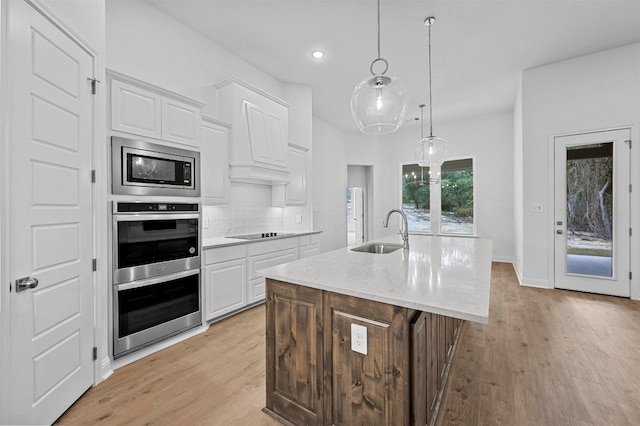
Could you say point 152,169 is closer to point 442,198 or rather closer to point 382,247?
point 382,247

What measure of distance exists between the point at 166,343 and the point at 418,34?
4240 mm

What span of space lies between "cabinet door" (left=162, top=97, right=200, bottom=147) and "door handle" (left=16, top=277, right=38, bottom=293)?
1460 millimetres

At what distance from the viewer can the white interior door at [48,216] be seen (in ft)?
4.56

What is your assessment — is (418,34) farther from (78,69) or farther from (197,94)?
(78,69)

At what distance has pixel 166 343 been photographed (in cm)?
247

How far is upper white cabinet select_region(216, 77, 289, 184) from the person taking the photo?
330cm

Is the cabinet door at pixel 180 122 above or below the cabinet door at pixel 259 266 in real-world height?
above

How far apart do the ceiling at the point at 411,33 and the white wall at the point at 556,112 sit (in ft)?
0.61

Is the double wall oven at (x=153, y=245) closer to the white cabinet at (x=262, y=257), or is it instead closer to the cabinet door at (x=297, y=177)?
the white cabinet at (x=262, y=257)

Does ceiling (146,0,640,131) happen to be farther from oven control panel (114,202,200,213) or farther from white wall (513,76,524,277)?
oven control panel (114,202,200,213)

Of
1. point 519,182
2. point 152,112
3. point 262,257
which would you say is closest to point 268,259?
point 262,257

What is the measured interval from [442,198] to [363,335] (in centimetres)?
631

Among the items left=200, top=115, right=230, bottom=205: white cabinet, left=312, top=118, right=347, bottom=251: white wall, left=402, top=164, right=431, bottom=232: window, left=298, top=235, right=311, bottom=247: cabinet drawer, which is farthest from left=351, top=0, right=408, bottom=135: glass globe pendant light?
left=402, top=164, right=431, bottom=232: window

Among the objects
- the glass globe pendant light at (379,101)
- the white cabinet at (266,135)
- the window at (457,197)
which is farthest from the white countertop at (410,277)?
the window at (457,197)
